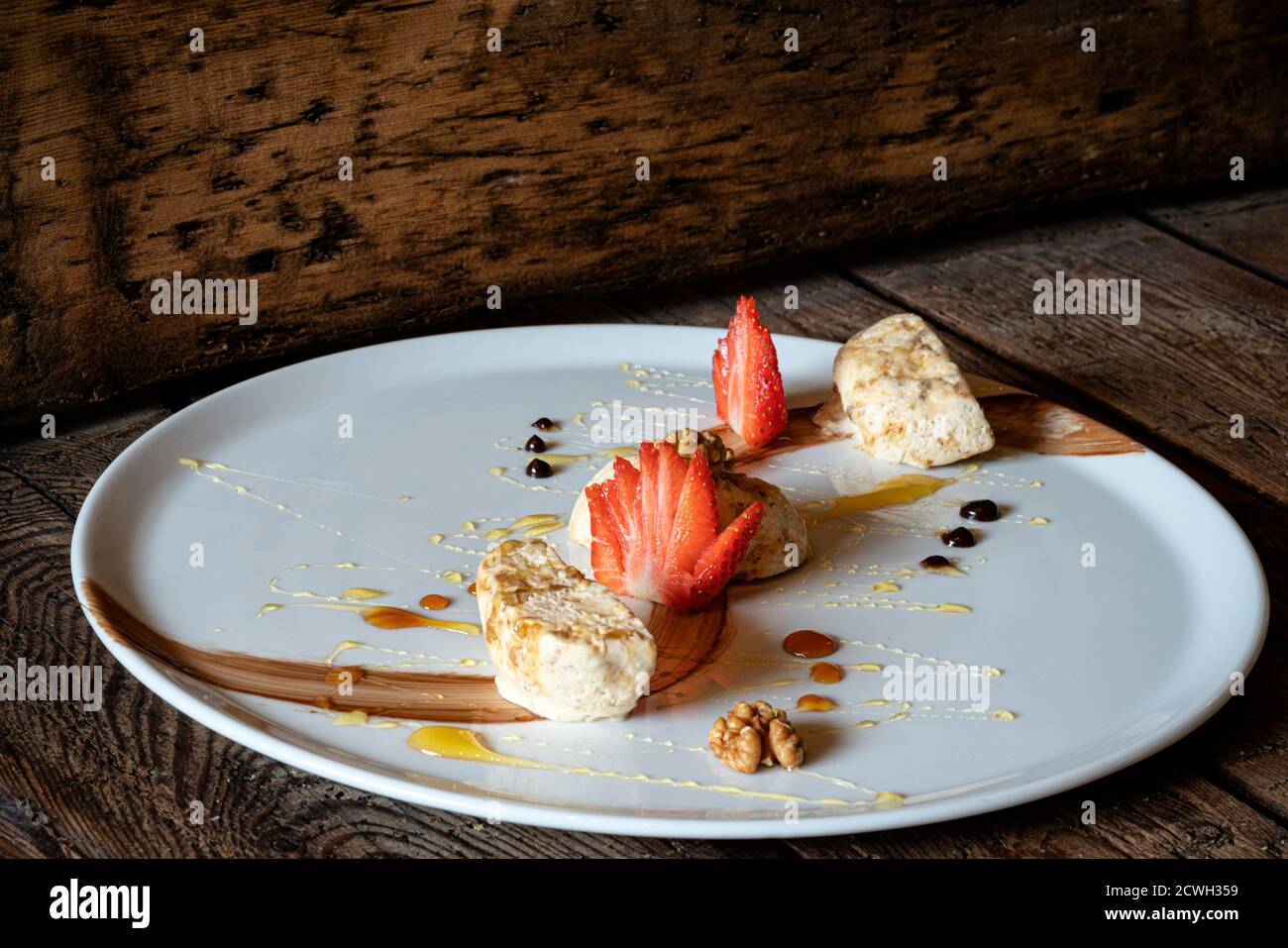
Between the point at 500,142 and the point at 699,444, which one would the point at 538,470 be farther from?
the point at 500,142

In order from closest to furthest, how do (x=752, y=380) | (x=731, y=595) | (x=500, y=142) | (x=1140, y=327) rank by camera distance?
(x=731, y=595) < (x=752, y=380) < (x=500, y=142) < (x=1140, y=327)

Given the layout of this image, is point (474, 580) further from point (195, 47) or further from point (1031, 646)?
point (195, 47)

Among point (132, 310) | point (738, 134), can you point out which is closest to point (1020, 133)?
point (738, 134)

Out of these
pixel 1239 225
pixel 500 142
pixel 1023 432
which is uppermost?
pixel 500 142

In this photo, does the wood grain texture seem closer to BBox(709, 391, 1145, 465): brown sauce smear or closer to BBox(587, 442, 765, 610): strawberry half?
BBox(709, 391, 1145, 465): brown sauce smear

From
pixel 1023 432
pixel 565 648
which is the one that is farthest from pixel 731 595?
pixel 1023 432

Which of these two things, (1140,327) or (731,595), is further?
(1140,327)

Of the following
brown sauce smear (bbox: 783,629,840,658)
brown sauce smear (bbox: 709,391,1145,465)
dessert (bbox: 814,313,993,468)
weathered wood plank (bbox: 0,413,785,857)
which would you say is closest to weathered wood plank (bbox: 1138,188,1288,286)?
brown sauce smear (bbox: 709,391,1145,465)
